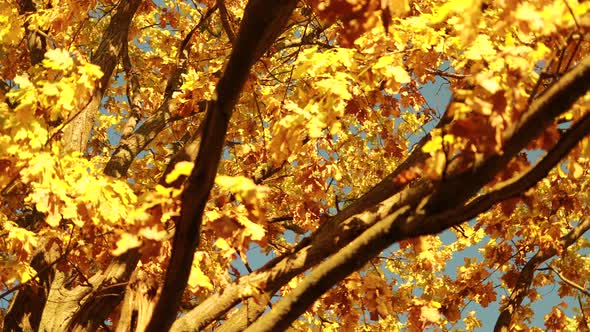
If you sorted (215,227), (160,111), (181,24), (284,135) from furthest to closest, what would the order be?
(181,24)
(160,111)
(284,135)
(215,227)

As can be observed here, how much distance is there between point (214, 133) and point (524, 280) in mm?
5512

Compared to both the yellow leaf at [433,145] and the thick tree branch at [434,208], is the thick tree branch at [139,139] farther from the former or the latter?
the yellow leaf at [433,145]

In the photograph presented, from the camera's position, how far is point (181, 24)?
10484 mm

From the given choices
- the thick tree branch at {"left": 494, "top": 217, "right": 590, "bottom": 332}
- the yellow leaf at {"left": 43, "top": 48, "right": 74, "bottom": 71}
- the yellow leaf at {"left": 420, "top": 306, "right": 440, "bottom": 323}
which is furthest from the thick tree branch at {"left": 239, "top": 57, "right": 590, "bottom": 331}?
the thick tree branch at {"left": 494, "top": 217, "right": 590, "bottom": 332}

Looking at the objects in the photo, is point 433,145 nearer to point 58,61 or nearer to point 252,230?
point 252,230

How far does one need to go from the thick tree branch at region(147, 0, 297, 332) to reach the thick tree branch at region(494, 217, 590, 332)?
4.65 m

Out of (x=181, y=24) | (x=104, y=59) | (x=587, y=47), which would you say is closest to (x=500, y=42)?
(x=587, y=47)

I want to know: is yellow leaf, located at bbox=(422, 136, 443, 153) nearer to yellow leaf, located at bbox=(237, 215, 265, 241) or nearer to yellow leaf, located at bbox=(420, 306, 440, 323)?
yellow leaf, located at bbox=(237, 215, 265, 241)

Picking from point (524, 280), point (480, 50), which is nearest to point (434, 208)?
point (480, 50)

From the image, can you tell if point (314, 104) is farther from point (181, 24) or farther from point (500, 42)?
point (181, 24)

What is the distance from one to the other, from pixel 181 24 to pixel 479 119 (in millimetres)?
9233

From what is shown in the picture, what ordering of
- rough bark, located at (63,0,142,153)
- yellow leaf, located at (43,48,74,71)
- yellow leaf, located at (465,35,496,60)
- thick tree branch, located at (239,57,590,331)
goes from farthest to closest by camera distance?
rough bark, located at (63,0,142,153) < yellow leaf, located at (43,48,74,71) < yellow leaf, located at (465,35,496,60) < thick tree branch, located at (239,57,590,331)

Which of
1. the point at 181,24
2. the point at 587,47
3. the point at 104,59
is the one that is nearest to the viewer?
the point at 587,47

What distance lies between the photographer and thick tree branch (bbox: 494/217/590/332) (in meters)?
6.07
